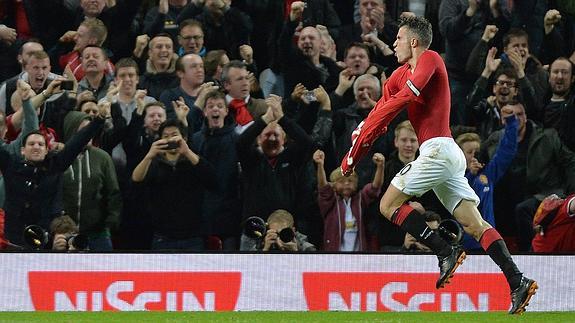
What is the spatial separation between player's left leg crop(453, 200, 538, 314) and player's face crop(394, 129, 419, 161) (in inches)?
117

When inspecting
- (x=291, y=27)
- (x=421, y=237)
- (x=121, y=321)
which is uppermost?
(x=291, y=27)

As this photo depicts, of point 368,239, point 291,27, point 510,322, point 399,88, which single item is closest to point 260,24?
point 291,27

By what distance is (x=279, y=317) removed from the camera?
809 cm

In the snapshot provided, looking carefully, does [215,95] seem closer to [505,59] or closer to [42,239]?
[42,239]

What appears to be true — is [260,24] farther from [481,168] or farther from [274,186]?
[481,168]

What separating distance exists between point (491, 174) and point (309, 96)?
193cm

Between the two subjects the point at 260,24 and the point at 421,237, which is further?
the point at 260,24

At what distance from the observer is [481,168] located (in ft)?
A: 33.3

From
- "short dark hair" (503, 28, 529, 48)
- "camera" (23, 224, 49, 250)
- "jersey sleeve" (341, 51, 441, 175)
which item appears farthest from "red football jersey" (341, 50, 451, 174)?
"short dark hair" (503, 28, 529, 48)

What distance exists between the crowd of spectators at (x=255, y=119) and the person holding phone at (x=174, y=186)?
0.01m

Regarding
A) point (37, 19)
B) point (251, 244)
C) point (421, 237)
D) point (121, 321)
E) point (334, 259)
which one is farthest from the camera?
point (37, 19)

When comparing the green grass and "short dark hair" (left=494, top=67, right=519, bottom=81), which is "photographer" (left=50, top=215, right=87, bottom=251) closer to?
the green grass

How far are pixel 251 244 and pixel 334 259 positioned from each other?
1073mm

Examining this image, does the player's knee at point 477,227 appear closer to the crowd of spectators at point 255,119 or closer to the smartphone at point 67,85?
the crowd of spectators at point 255,119
